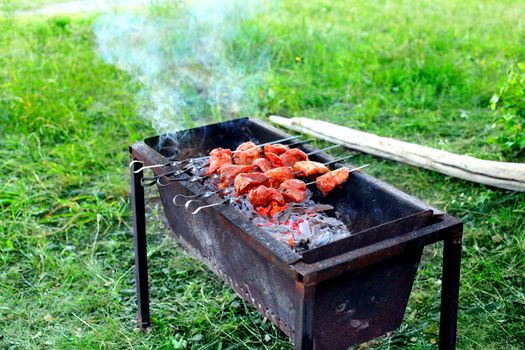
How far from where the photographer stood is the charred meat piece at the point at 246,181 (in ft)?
10.1

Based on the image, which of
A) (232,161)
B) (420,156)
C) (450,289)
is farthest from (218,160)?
(420,156)

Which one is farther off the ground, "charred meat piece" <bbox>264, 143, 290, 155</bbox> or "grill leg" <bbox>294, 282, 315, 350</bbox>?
"charred meat piece" <bbox>264, 143, 290, 155</bbox>

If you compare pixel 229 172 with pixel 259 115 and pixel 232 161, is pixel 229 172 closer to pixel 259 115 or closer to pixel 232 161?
pixel 232 161

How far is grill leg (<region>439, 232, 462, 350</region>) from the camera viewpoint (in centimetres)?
274

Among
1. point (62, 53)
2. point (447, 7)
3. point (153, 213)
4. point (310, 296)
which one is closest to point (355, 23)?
point (447, 7)

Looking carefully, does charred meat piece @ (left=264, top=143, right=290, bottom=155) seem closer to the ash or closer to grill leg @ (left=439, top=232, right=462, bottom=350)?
the ash

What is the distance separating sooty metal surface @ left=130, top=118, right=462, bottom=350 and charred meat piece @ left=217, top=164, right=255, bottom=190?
0.18 meters

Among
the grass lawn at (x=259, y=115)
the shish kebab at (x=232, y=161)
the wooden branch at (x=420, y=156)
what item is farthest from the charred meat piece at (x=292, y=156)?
the wooden branch at (x=420, y=156)

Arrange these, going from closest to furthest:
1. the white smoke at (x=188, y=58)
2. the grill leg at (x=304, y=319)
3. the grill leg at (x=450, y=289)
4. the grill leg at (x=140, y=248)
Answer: the grill leg at (x=304, y=319) < the grill leg at (x=450, y=289) < the grill leg at (x=140, y=248) < the white smoke at (x=188, y=58)

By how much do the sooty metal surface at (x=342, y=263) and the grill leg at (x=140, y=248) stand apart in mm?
52

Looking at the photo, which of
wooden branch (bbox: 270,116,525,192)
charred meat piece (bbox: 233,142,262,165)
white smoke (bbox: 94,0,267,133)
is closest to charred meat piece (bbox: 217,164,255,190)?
charred meat piece (bbox: 233,142,262,165)

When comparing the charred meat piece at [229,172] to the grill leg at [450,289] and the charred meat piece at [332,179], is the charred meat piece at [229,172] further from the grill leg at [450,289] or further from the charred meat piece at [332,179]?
the grill leg at [450,289]

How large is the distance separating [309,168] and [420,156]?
240 centimetres

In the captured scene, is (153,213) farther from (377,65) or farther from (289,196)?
(377,65)
